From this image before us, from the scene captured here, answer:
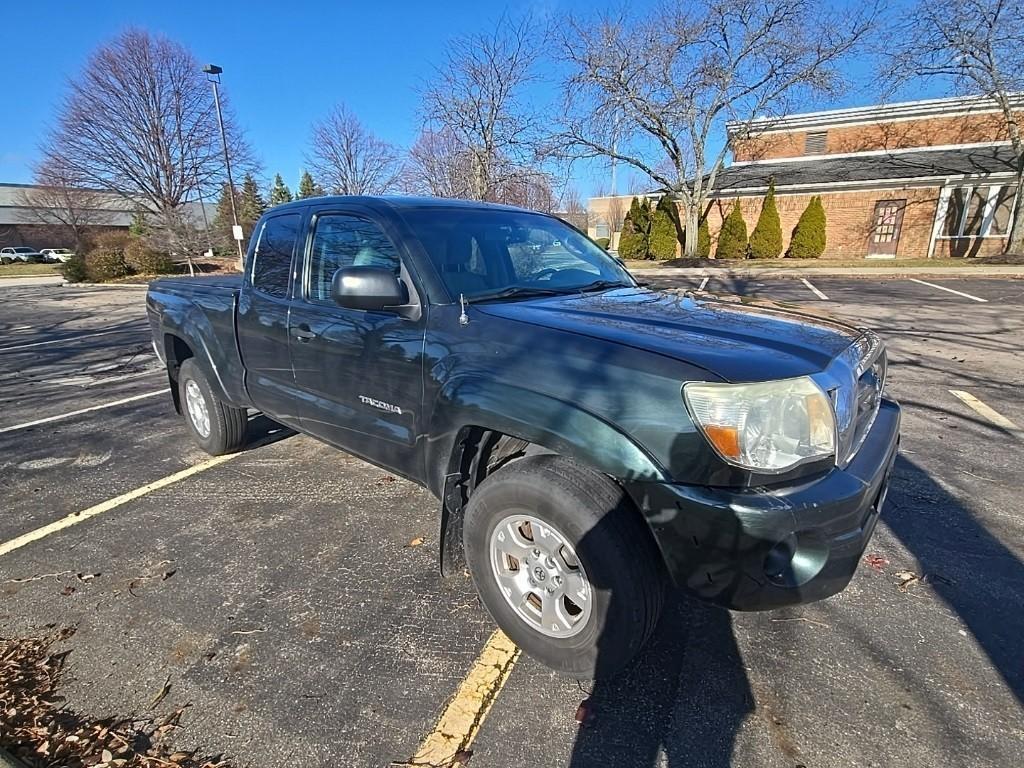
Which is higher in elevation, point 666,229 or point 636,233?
point 666,229

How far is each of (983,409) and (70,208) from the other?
55.6 metres

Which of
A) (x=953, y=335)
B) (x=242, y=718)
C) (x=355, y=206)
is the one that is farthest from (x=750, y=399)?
(x=953, y=335)

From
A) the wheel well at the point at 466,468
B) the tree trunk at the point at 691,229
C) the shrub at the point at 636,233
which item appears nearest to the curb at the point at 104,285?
the shrub at the point at 636,233

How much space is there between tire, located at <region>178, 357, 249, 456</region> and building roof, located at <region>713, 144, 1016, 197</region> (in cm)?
2783

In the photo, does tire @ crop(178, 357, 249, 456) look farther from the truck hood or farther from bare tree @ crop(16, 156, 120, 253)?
bare tree @ crop(16, 156, 120, 253)

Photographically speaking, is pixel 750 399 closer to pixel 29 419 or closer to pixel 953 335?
pixel 29 419

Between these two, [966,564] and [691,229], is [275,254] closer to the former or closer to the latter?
[966,564]

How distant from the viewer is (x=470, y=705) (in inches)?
77.2

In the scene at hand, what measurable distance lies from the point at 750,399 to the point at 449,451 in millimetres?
1229

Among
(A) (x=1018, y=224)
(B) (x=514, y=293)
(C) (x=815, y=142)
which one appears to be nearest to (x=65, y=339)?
(B) (x=514, y=293)

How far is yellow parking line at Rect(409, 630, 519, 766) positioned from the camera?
69.9 inches

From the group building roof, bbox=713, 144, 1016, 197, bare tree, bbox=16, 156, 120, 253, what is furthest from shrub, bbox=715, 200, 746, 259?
bare tree, bbox=16, 156, 120, 253

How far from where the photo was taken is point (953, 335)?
8.38 metres

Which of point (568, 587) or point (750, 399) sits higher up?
point (750, 399)
